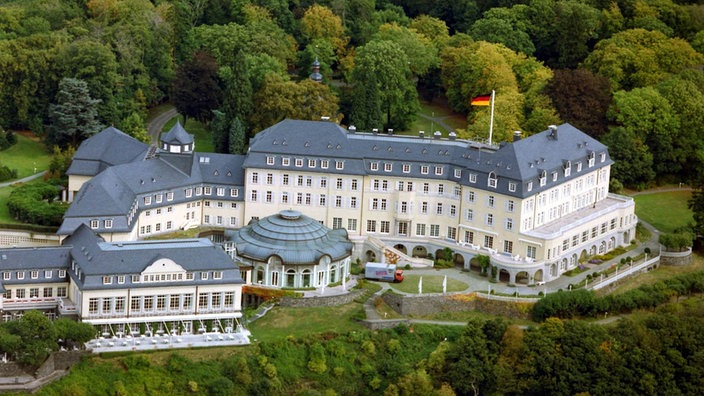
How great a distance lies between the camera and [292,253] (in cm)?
13188

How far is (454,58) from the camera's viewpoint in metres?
177

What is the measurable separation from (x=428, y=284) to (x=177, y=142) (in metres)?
25.0

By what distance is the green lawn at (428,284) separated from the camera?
13312cm

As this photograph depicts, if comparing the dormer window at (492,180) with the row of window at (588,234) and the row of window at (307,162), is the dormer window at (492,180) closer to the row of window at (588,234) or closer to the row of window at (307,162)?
the row of window at (588,234)

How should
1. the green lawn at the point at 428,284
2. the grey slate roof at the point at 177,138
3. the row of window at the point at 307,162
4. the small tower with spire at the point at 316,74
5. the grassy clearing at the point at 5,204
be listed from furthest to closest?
the small tower with spire at the point at 316,74, the grey slate roof at the point at 177,138, the row of window at the point at 307,162, the grassy clearing at the point at 5,204, the green lawn at the point at 428,284

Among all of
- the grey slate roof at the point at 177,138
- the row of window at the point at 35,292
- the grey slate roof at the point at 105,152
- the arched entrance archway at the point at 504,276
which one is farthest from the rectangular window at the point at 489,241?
the row of window at the point at 35,292

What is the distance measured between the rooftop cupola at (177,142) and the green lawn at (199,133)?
17386 mm

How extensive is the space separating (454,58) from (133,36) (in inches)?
1312

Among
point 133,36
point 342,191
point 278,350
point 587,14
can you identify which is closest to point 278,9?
point 133,36

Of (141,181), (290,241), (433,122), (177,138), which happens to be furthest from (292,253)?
(433,122)

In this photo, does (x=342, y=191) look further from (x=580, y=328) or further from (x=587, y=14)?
(x=587, y=14)

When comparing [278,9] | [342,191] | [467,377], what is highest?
[278,9]

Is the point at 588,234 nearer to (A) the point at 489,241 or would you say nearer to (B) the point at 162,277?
(A) the point at 489,241

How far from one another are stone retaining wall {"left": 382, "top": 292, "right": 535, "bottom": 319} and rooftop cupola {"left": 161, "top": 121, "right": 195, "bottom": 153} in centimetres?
2282
